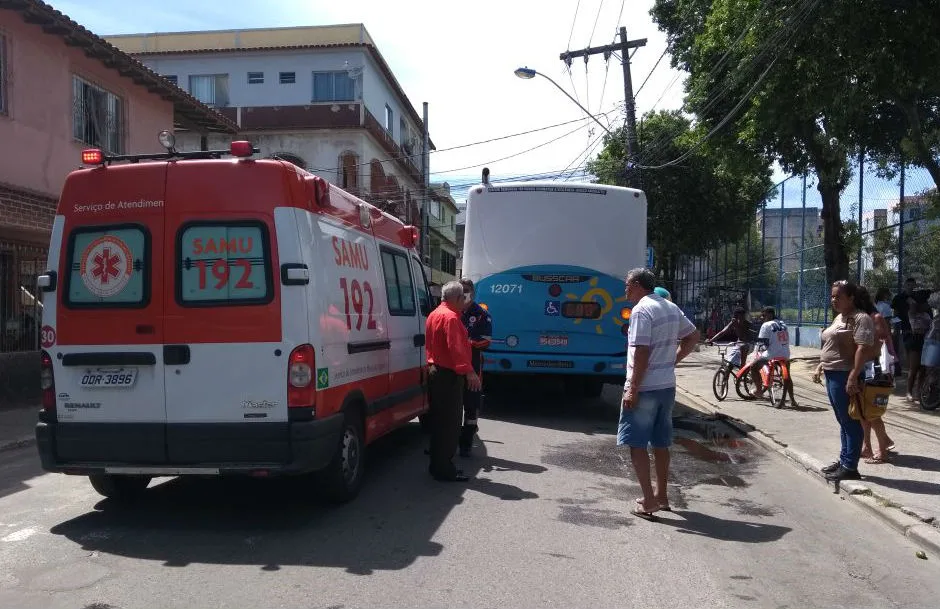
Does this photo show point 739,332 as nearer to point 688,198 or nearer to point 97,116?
point 97,116

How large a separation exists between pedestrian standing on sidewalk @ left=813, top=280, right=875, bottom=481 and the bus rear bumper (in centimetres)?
365

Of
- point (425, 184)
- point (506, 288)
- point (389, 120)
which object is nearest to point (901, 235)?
point (506, 288)

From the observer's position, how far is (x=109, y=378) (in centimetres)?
543

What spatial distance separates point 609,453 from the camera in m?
8.60

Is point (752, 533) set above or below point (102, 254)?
below

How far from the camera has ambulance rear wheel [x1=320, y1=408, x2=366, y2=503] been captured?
5879 mm

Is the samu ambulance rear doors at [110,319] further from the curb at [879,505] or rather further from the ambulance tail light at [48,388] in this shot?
the curb at [879,505]

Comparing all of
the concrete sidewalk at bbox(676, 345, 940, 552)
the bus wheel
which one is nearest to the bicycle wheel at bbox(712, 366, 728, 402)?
the concrete sidewalk at bbox(676, 345, 940, 552)

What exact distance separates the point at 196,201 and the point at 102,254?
31.3 inches

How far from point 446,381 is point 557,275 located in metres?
4.28

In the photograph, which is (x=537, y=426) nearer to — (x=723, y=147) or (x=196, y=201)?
(x=196, y=201)

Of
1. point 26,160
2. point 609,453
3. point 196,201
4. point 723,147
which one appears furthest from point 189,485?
point 723,147

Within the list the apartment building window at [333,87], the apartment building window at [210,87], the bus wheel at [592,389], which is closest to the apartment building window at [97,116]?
the bus wheel at [592,389]

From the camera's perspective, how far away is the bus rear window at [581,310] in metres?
10.8
